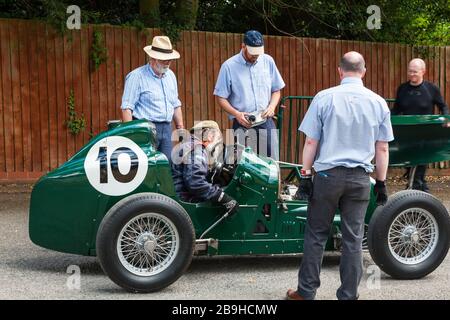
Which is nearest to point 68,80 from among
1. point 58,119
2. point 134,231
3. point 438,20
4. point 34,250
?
point 58,119

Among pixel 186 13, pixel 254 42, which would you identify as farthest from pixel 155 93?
pixel 186 13

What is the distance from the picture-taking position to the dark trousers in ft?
25.0

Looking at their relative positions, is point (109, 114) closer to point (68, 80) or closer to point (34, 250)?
point (68, 80)

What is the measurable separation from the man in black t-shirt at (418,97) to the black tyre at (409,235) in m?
2.73

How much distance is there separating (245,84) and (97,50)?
14.9 feet

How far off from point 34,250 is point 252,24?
26.3 ft

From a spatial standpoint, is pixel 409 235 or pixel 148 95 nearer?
pixel 409 235

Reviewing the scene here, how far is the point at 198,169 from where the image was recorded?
6344 millimetres

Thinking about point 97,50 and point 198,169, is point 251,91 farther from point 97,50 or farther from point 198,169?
point 97,50

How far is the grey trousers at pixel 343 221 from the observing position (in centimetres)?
539

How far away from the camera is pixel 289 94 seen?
43.1 feet

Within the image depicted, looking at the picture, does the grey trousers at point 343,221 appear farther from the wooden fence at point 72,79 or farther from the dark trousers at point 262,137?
the wooden fence at point 72,79

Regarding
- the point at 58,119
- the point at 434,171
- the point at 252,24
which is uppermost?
the point at 252,24

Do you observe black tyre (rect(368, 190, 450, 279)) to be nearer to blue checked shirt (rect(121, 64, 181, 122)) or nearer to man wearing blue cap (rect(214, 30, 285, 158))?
man wearing blue cap (rect(214, 30, 285, 158))
